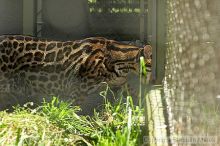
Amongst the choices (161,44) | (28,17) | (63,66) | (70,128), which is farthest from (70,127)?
(28,17)

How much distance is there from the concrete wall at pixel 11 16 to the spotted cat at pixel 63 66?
43.4 inches

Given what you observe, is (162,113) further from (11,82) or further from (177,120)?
(11,82)

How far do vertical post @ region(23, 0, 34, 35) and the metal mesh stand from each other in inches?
107

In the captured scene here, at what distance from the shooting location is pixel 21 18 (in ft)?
13.7

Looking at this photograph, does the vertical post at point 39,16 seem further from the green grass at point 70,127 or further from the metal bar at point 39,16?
the green grass at point 70,127

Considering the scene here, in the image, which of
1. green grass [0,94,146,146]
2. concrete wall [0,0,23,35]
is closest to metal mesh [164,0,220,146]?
green grass [0,94,146,146]

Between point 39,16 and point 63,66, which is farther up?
point 39,16

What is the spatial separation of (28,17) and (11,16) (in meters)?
0.18

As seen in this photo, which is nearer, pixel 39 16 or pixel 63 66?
pixel 63 66

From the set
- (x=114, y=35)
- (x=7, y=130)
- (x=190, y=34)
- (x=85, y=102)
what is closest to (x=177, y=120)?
(x=190, y=34)

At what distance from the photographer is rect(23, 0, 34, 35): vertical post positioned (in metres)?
4.00

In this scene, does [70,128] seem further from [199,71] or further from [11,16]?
[11,16]

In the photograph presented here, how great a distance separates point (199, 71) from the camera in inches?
37.6

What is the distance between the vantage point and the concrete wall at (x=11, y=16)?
13.4 ft
